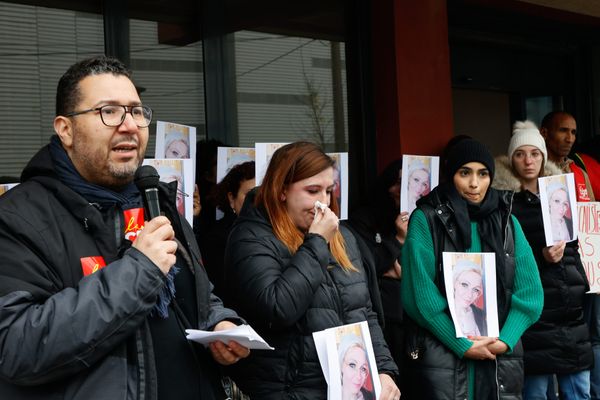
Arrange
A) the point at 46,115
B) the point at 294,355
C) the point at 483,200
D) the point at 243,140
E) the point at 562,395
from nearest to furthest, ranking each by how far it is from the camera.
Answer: the point at 294,355, the point at 483,200, the point at 46,115, the point at 562,395, the point at 243,140

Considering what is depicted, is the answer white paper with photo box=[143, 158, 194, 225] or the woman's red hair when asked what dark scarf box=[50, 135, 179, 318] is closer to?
the woman's red hair

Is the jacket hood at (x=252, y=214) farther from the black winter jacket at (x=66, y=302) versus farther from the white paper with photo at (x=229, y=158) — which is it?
the white paper with photo at (x=229, y=158)

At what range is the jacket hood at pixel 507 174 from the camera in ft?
17.0

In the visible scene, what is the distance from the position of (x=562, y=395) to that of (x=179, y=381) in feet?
11.5

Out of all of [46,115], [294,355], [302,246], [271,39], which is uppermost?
[271,39]

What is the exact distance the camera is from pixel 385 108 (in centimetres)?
621

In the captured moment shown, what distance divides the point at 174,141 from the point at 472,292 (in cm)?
170

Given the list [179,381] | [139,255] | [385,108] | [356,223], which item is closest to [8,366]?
[139,255]

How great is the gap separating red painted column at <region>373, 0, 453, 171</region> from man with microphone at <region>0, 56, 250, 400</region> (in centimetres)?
389

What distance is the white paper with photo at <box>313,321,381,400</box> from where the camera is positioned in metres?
2.97

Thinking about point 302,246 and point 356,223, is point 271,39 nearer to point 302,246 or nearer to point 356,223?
point 356,223

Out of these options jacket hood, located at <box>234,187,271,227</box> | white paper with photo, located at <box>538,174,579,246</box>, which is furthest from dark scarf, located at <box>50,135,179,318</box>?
white paper with photo, located at <box>538,174,579,246</box>

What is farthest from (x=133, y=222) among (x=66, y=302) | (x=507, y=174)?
(x=507, y=174)

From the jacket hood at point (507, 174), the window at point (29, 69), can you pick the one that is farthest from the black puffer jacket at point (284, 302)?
the jacket hood at point (507, 174)
